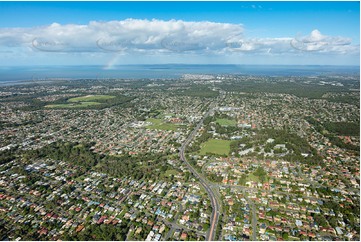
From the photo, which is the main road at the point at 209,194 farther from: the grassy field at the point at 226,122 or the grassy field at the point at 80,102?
the grassy field at the point at 80,102

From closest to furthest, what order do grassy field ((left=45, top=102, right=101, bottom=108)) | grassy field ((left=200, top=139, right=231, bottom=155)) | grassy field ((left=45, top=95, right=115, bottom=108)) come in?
1. grassy field ((left=200, top=139, right=231, bottom=155))
2. grassy field ((left=45, top=102, right=101, bottom=108))
3. grassy field ((left=45, top=95, right=115, bottom=108))

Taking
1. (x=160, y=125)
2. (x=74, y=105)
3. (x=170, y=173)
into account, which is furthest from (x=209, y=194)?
(x=74, y=105)

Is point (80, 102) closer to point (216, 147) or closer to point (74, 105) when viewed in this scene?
point (74, 105)

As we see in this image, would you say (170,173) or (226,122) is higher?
(226,122)

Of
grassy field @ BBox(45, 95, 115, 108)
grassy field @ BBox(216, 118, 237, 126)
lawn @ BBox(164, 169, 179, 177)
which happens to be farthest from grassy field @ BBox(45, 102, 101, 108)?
lawn @ BBox(164, 169, 179, 177)

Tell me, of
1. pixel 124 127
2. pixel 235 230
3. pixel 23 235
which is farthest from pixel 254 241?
pixel 124 127

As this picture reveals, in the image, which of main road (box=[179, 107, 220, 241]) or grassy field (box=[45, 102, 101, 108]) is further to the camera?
grassy field (box=[45, 102, 101, 108])

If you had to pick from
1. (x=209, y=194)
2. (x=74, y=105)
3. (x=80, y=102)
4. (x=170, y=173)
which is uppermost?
(x=80, y=102)

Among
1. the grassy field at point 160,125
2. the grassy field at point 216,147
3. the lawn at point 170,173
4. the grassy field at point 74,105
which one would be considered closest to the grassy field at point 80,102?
the grassy field at point 74,105

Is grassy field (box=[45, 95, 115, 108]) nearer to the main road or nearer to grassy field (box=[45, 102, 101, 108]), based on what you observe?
grassy field (box=[45, 102, 101, 108])
